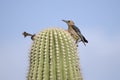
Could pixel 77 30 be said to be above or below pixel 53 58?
above

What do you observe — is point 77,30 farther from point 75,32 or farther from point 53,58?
point 53,58

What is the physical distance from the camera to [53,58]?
6.34 meters

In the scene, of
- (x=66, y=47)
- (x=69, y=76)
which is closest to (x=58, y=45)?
(x=66, y=47)

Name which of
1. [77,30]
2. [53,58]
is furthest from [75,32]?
[53,58]

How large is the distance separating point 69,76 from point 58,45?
0.64 m

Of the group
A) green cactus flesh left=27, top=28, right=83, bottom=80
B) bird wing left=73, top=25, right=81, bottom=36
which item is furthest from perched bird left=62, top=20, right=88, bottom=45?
green cactus flesh left=27, top=28, right=83, bottom=80

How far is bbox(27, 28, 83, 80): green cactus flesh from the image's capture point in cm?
622

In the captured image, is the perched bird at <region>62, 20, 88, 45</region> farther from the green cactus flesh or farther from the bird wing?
the green cactus flesh

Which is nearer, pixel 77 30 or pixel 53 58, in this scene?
pixel 53 58

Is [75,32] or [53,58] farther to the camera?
[75,32]

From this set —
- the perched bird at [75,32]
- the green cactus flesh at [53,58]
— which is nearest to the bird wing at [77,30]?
the perched bird at [75,32]

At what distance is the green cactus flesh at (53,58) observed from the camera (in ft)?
20.4

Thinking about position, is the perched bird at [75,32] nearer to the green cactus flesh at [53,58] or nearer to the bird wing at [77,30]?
the bird wing at [77,30]

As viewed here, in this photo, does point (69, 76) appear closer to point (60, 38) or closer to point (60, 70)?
point (60, 70)
